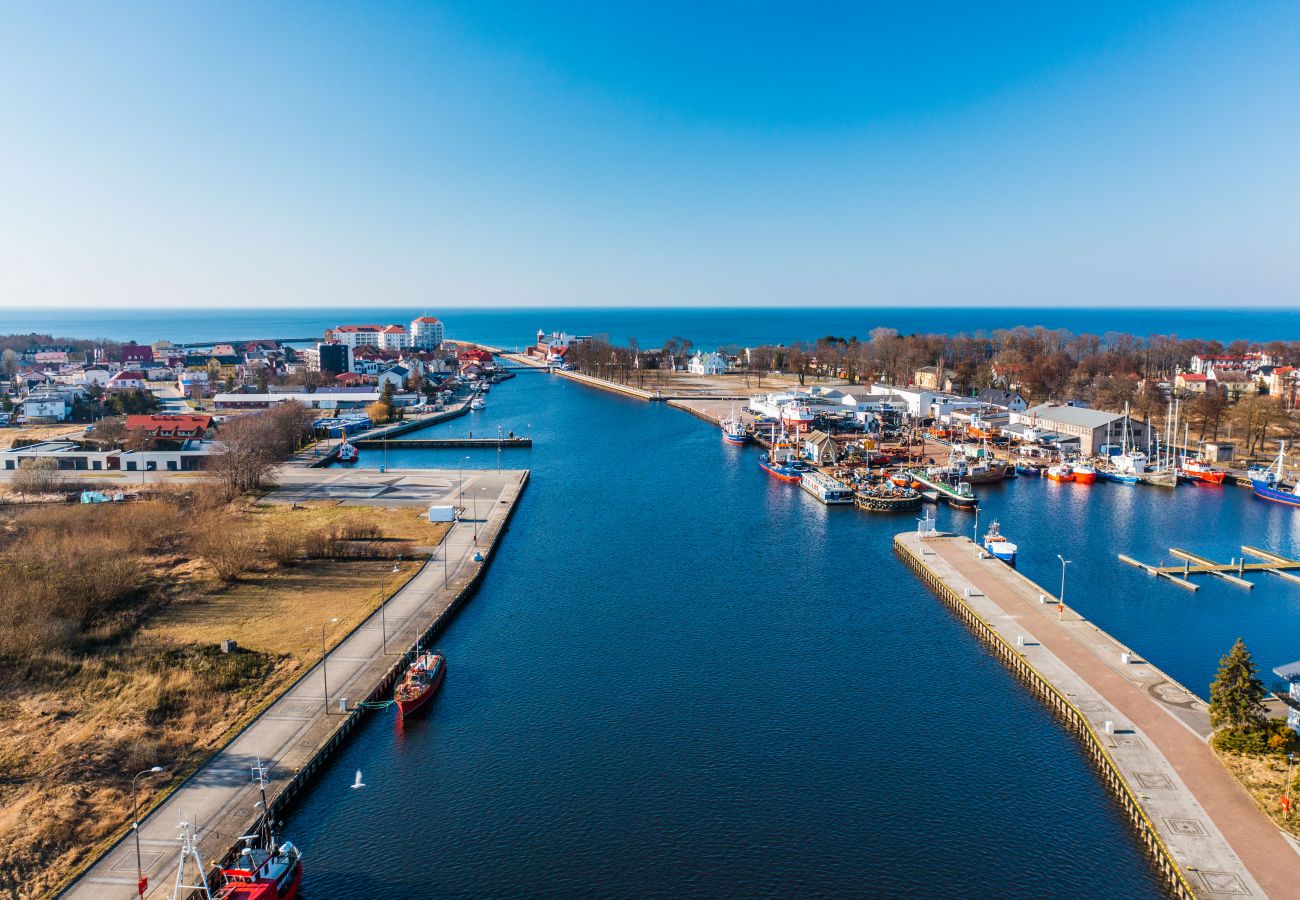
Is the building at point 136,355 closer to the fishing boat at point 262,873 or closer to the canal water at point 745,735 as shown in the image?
the canal water at point 745,735

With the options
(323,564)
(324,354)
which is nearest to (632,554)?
(323,564)

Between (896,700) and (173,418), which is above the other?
(173,418)

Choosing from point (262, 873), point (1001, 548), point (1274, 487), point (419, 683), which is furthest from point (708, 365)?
point (262, 873)

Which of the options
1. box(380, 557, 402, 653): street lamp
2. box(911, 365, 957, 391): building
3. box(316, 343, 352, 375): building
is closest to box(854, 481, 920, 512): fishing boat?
box(380, 557, 402, 653): street lamp

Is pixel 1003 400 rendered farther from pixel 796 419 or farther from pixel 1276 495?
pixel 1276 495

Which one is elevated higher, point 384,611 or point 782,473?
point 782,473

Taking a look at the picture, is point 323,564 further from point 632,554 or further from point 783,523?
point 783,523

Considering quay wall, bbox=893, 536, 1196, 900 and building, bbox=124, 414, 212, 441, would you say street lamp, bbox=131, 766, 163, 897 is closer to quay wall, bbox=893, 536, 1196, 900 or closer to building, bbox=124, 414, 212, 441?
quay wall, bbox=893, 536, 1196, 900
